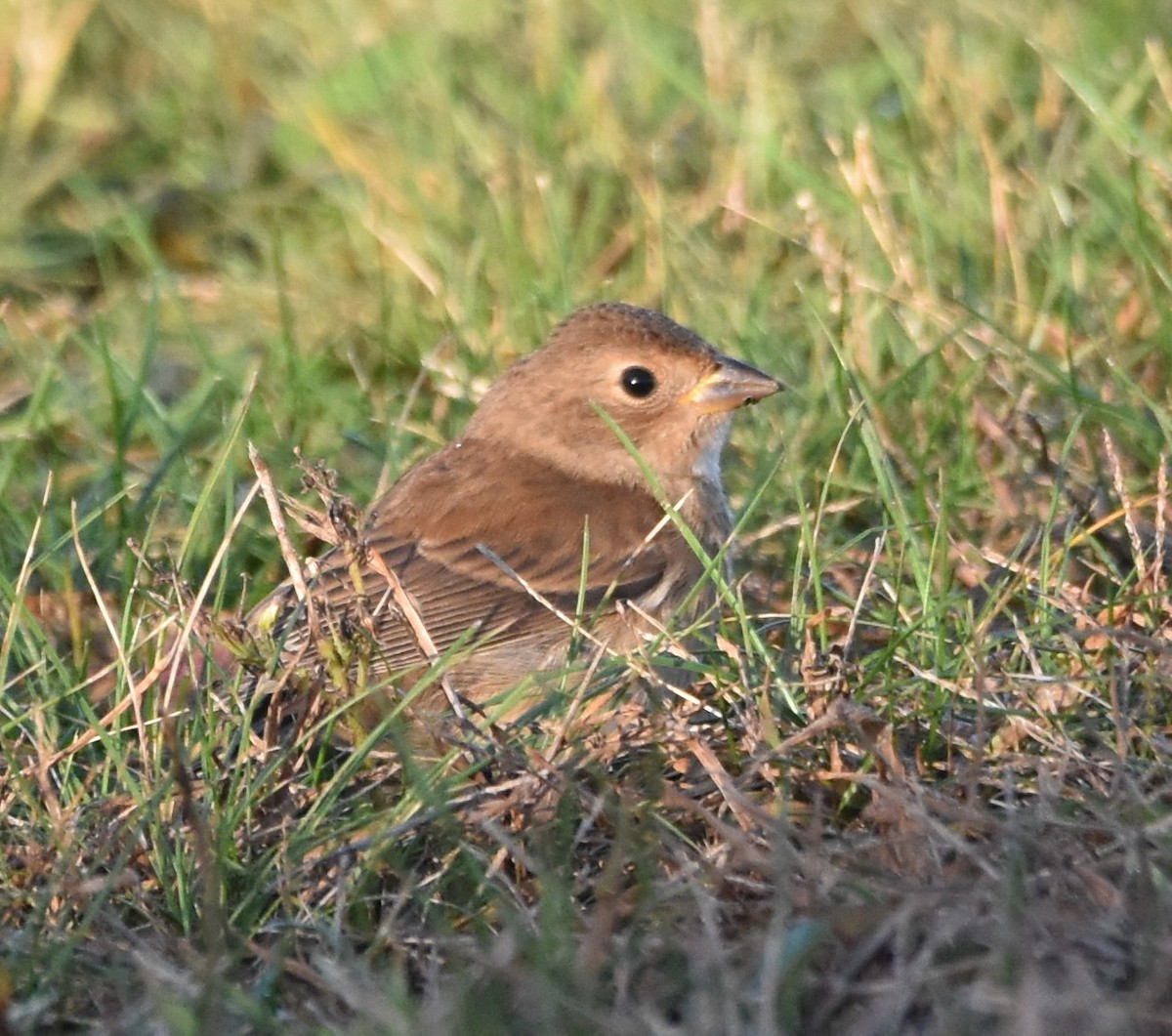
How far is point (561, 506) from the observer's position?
501cm

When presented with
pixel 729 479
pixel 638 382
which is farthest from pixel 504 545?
pixel 729 479

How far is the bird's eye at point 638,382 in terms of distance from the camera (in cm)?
518

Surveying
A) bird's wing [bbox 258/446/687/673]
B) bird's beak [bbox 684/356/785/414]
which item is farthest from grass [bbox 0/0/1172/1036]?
bird's wing [bbox 258/446/687/673]

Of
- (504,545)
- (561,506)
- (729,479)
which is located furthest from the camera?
(729,479)

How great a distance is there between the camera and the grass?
9.96 feet

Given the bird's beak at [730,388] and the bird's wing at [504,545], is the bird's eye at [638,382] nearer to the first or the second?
the bird's beak at [730,388]

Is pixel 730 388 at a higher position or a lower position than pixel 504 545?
higher

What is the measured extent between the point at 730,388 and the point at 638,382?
0.27 meters

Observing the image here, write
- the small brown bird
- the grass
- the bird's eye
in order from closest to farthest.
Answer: the grass → the small brown bird → the bird's eye

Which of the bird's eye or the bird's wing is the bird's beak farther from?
the bird's wing

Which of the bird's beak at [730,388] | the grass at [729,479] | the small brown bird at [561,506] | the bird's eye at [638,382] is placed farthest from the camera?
the bird's eye at [638,382]

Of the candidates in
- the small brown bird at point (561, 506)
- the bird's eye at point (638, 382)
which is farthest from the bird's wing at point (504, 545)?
the bird's eye at point (638, 382)

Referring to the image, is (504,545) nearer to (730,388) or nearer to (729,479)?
(730,388)

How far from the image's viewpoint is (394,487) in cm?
512
